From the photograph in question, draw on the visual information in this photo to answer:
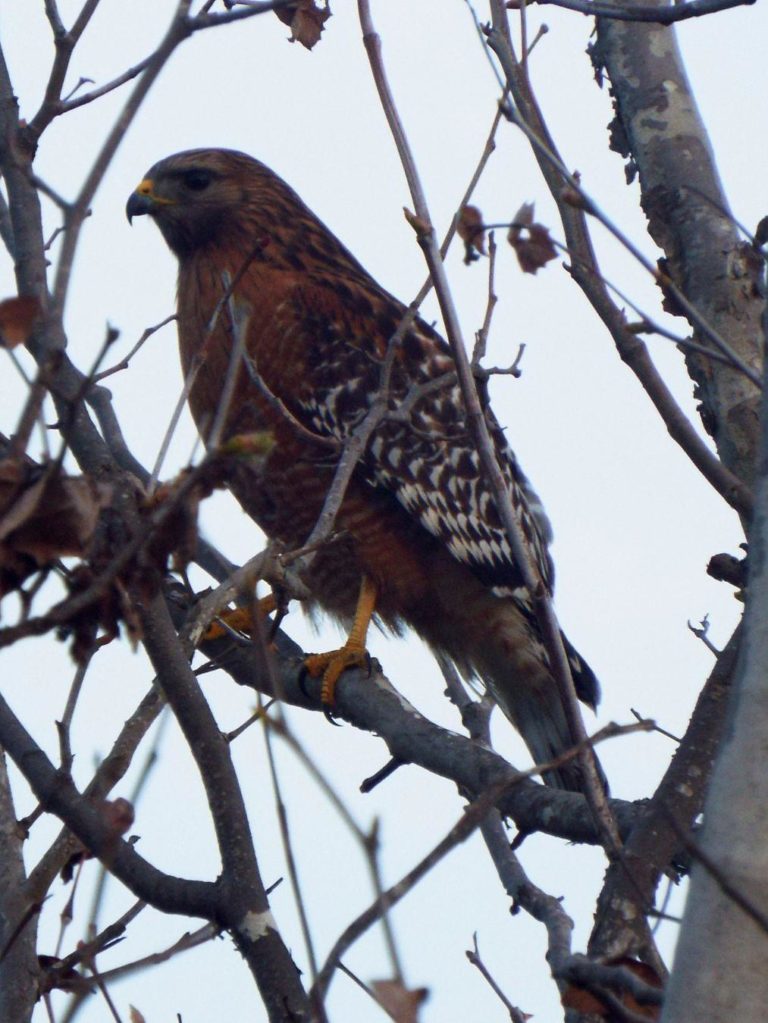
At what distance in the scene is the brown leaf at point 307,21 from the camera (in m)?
3.71

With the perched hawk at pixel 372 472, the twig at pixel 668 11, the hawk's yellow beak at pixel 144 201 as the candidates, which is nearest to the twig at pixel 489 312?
the twig at pixel 668 11

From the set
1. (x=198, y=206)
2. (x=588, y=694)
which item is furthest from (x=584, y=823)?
(x=198, y=206)

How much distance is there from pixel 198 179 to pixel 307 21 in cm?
281

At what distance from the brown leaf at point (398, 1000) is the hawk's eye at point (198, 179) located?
5.02 m

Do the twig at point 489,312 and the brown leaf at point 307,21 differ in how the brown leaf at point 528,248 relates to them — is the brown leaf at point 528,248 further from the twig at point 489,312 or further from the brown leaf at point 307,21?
the brown leaf at point 307,21

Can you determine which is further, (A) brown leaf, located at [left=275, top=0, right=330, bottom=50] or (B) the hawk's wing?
(B) the hawk's wing

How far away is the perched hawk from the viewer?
5.73 m

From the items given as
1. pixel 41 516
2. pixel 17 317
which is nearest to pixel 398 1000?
pixel 41 516

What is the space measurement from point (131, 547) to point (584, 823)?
1.74 meters

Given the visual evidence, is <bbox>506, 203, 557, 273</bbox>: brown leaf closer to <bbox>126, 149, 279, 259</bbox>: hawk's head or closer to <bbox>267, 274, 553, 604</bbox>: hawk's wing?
<bbox>267, 274, 553, 604</bbox>: hawk's wing

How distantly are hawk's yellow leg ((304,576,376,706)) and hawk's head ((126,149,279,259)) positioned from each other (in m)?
1.71

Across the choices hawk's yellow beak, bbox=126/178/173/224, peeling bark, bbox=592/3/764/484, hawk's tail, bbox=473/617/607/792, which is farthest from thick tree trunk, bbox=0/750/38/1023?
hawk's yellow beak, bbox=126/178/173/224

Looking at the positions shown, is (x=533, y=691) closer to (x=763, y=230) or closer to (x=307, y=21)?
(x=307, y=21)

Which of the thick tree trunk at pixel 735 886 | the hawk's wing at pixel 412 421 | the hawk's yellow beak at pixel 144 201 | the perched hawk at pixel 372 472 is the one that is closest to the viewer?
the thick tree trunk at pixel 735 886
